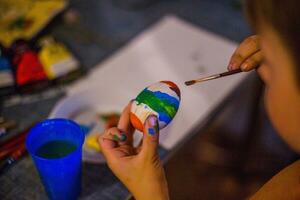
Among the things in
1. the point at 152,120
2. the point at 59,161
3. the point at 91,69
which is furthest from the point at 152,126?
the point at 91,69

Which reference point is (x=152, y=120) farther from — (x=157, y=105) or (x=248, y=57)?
(x=248, y=57)

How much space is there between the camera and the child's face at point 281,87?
609 mm

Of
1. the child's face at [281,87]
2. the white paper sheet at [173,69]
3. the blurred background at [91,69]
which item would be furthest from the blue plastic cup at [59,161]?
the child's face at [281,87]

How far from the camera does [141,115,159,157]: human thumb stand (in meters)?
0.72

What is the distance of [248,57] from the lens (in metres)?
0.85

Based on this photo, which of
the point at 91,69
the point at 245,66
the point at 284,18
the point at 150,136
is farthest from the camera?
the point at 91,69

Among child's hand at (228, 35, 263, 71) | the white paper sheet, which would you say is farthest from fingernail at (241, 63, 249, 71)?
the white paper sheet

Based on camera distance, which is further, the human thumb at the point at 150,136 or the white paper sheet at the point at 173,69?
the white paper sheet at the point at 173,69

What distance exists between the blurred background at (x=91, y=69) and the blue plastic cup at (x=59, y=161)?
56mm

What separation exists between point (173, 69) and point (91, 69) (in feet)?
0.71

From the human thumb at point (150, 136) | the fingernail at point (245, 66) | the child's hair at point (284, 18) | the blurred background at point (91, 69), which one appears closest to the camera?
the child's hair at point (284, 18)

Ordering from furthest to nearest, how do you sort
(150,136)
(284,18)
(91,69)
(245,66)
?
1. (91,69)
2. (245,66)
3. (150,136)
4. (284,18)

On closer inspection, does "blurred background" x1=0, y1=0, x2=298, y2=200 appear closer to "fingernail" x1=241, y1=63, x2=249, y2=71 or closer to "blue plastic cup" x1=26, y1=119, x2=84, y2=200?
"blue plastic cup" x1=26, y1=119, x2=84, y2=200

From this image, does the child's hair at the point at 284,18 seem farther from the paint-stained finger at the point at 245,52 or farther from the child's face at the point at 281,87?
the paint-stained finger at the point at 245,52
